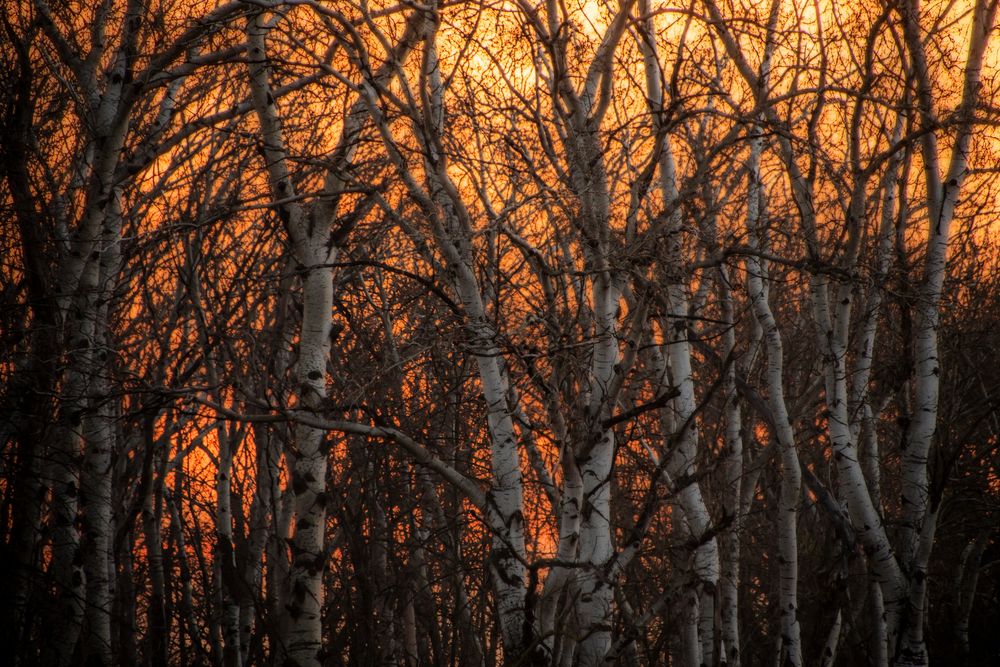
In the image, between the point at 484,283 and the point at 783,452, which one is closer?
the point at 484,283

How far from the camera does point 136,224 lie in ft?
37.4

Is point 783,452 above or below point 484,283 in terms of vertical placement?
below

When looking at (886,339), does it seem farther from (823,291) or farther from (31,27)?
(31,27)

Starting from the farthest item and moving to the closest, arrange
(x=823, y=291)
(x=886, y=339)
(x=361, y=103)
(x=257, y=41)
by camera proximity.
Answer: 1. (x=886, y=339)
2. (x=823, y=291)
3. (x=361, y=103)
4. (x=257, y=41)

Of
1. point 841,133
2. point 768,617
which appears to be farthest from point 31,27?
point 768,617

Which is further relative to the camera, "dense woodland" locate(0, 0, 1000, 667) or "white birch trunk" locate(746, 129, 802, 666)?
Result: "white birch trunk" locate(746, 129, 802, 666)

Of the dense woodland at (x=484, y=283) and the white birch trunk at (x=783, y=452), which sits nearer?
the dense woodland at (x=484, y=283)

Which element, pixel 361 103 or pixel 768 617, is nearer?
pixel 361 103

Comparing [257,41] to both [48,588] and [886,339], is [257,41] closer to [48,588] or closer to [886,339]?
[48,588]

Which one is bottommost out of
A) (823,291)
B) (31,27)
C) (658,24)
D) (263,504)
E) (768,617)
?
(768,617)

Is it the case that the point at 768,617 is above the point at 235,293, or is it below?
below

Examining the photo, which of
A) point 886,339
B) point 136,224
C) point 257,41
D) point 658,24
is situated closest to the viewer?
point 257,41

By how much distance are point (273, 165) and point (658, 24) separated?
16.4 feet

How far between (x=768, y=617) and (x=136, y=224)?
34.1ft
